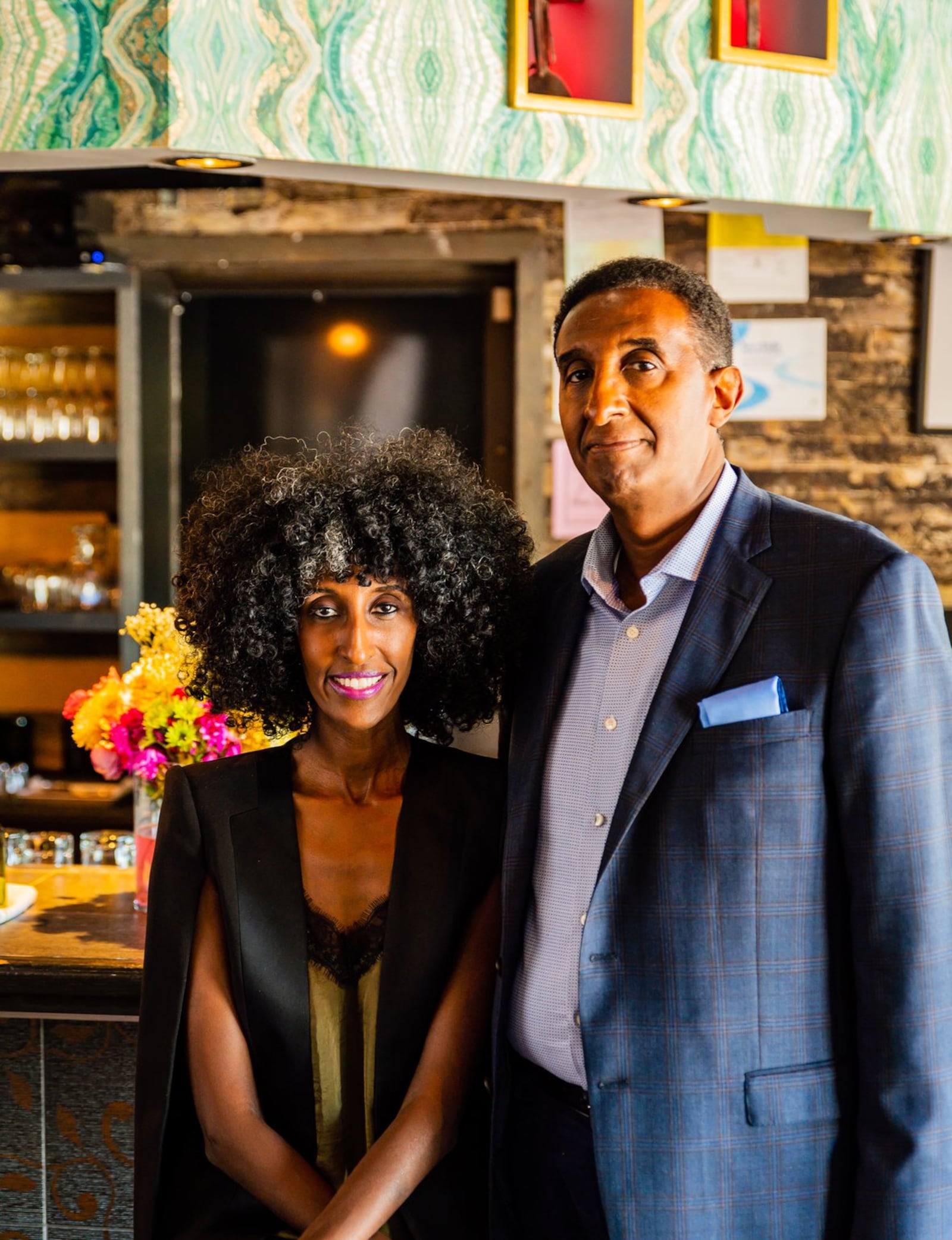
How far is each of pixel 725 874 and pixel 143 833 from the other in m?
1.32

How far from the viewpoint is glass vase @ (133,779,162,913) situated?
2.40m

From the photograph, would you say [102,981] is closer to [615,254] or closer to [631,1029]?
[631,1029]

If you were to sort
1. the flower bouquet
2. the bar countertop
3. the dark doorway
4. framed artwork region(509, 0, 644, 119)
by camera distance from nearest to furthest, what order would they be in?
the bar countertop, the flower bouquet, framed artwork region(509, 0, 644, 119), the dark doorway

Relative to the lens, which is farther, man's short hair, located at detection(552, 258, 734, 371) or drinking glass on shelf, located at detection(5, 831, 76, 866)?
drinking glass on shelf, located at detection(5, 831, 76, 866)

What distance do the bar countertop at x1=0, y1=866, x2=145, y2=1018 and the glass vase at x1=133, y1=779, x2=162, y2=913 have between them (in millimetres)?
39

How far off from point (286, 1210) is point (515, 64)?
2.24m

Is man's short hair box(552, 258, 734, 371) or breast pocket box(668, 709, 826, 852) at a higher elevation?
man's short hair box(552, 258, 734, 371)

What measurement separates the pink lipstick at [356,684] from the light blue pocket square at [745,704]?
1.42ft

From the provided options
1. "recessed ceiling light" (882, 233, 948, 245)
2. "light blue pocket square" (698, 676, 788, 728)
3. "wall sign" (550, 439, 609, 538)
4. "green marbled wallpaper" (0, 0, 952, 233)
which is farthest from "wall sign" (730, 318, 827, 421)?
"light blue pocket square" (698, 676, 788, 728)

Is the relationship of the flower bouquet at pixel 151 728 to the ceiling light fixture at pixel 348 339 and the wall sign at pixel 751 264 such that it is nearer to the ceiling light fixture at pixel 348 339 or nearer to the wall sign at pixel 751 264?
the ceiling light fixture at pixel 348 339

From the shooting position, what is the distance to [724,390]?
1.69 m

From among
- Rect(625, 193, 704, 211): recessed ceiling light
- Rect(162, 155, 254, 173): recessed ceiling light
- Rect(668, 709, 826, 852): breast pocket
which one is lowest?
Rect(668, 709, 826, 852): breast pocket

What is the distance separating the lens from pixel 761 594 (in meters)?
1.54

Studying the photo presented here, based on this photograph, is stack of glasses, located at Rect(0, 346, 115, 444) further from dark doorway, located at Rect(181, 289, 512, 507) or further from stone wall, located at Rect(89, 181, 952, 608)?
stone wall, located at Rect(89, 181, 952, 608)
